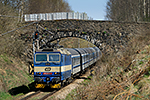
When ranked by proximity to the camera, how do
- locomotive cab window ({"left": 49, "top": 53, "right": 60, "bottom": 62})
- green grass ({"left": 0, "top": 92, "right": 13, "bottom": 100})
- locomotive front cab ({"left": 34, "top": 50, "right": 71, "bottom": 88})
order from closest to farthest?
1. green grass ({"left": 0, "top": 92, "right": 13, "bottom": 100})
2. locomotive front cab ({"left": 34, "top": 50, "right": 71, "bottom": 88})
3. locomotive cab window ({"left": 49, "top": 53, "right": 60, "bottom": 62})

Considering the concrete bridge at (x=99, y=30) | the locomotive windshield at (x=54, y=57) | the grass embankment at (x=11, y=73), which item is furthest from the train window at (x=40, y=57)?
the concrete bridge at (x=99, y=30)

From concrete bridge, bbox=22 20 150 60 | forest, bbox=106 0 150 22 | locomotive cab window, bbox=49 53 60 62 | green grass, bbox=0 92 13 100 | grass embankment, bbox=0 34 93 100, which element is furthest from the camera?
forest, bbox=106 0 150 22

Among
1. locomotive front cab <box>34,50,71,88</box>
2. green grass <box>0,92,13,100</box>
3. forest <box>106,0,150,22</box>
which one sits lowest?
green grass <box>0,92,13,100</box>

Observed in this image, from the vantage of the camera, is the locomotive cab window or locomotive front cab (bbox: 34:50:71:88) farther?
the locomotive cab window

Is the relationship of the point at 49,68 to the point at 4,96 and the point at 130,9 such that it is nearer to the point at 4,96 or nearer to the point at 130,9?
the point at 4,96

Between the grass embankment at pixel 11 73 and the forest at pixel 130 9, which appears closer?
the grass embankment at pixel 11 73

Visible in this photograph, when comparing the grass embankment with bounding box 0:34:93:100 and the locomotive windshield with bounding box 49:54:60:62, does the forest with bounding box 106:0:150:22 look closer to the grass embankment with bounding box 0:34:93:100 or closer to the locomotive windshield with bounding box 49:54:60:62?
the grass embankment with bounding box 0:34:93:100

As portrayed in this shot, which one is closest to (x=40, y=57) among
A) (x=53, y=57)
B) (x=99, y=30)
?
(x=53, y=57)

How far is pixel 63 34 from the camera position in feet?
107

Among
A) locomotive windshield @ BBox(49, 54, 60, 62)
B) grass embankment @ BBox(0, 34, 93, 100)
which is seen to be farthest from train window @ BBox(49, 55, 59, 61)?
grass embankment @ BBox(0, 34, 93, 100)

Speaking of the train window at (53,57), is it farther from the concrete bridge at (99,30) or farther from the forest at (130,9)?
the forest at (130,9)

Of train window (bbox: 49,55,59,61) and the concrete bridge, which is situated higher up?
the concrete bridge

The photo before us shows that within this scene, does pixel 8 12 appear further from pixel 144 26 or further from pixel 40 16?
pixel 144 26

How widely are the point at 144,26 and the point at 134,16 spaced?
22.0m
